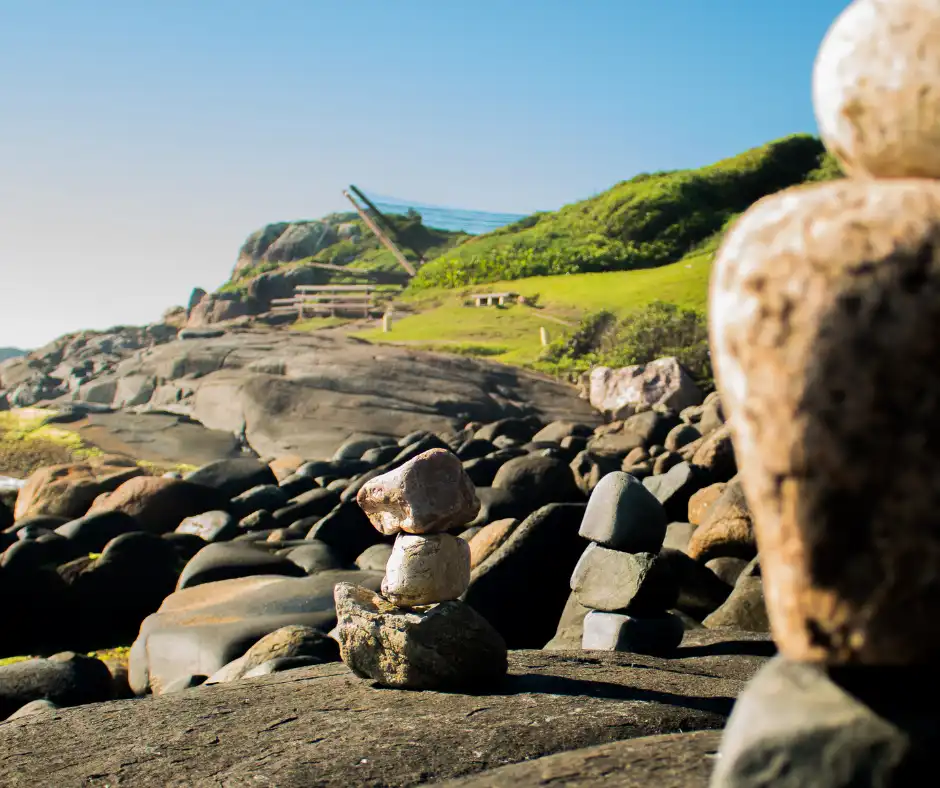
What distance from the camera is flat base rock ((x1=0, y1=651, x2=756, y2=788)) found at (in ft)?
14.8

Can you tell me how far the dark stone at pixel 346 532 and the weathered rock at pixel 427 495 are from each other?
8.34 metres

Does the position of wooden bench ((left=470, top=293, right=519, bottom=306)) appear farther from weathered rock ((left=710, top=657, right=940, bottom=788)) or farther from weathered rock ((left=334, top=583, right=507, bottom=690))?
weathered rock ((left=710, top=657, right=940, bottom=788))

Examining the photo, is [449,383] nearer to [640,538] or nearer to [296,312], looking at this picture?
[296,312]

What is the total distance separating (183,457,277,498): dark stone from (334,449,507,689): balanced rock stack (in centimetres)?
1245

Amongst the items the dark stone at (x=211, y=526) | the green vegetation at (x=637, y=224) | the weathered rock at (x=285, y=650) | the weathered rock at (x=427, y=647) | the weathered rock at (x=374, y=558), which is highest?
the green vegetation at (x=637, y=224)

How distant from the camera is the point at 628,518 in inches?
306

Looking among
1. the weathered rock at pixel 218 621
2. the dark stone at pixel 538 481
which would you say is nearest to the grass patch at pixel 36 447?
the dark stone at pixel 538 481

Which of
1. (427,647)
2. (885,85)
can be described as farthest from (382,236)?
(885,85)

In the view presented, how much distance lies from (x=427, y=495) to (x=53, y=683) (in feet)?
12.6

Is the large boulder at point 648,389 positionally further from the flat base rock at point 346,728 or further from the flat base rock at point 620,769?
the flat base rock at point 620,769

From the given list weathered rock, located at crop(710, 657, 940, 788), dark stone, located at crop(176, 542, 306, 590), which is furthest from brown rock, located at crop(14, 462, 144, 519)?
weathered rock, located at crop(710, 657, 940, 788)

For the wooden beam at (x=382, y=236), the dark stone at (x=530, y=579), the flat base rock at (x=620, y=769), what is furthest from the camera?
the wooden beam at (x=382, y=236)

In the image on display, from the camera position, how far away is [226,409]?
24547mm

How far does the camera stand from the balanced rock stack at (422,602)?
227 inches
